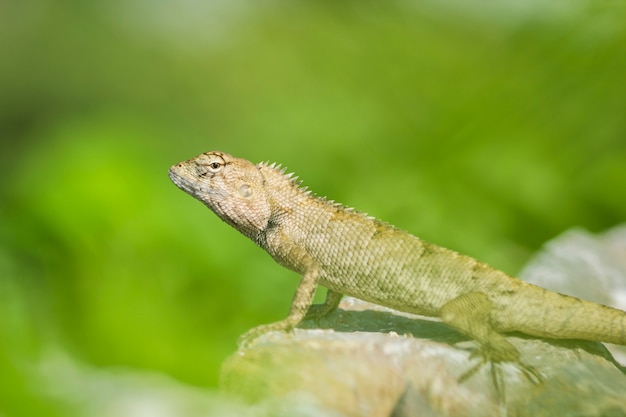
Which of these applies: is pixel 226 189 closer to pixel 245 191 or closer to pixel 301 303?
pixel 245 191

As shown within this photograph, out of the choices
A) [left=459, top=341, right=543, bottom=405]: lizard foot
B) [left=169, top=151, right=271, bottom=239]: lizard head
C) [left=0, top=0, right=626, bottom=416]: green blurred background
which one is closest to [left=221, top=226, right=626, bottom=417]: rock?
A: [left=459, top=341, right=543, bottom=405]: lizard foot

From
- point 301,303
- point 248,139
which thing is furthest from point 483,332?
point 248,139

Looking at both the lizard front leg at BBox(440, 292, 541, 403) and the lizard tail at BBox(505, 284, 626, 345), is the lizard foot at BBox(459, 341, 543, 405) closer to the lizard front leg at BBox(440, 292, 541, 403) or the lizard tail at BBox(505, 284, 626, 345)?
the lizard front leg at BBox(440, 292, 541, 403)

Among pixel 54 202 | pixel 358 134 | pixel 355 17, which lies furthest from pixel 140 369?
pixel 355 17

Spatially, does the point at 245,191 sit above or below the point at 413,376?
above

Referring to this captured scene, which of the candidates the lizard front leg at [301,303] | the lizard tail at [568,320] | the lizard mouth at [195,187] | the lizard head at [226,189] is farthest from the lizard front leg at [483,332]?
the lizard mouth at [195,187]

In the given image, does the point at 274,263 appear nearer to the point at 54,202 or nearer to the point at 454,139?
the point at 454,139

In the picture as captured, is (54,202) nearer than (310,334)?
Yes
